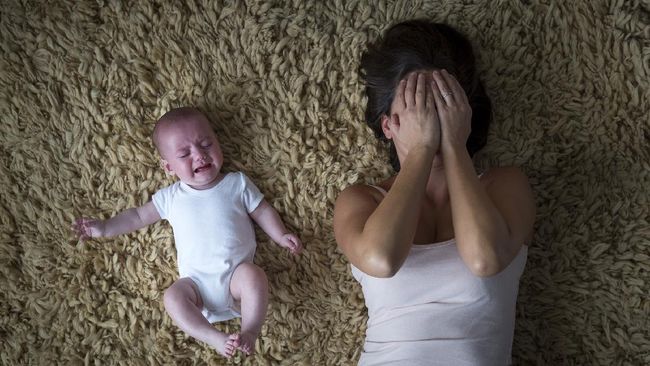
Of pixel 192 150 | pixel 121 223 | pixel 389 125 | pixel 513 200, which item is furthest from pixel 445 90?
pixel 121 223

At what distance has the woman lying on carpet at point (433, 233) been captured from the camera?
1406mm

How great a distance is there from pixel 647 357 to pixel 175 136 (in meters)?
1.40

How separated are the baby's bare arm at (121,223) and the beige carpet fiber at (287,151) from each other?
0.17 ft

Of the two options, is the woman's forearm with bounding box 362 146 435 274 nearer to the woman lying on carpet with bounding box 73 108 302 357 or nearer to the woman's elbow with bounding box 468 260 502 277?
the woman's elbow with bounding box 468 260 502 277

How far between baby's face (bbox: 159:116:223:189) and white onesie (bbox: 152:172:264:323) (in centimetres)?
5

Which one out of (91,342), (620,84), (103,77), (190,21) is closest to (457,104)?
(620,84)

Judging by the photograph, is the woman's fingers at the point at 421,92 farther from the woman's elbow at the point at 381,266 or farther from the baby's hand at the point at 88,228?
the baby's hand at the point at 88,228

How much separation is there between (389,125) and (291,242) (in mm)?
434

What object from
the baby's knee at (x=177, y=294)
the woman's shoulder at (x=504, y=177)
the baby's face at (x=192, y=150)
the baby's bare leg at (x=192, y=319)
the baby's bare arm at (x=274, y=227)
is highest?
the baby's face at (x=192, y=150)

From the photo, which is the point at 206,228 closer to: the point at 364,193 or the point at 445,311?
the point at 364,193

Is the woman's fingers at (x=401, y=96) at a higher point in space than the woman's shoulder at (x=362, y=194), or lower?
higher

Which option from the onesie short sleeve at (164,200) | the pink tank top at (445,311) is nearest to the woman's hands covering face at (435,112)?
the pink tank top at (445,311)

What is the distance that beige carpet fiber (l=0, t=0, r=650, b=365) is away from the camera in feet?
5.71

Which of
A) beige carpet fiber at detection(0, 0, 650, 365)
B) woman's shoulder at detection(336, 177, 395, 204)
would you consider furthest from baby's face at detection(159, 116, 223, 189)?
woman's shoulder at detection(336, 177, 395, 204)
